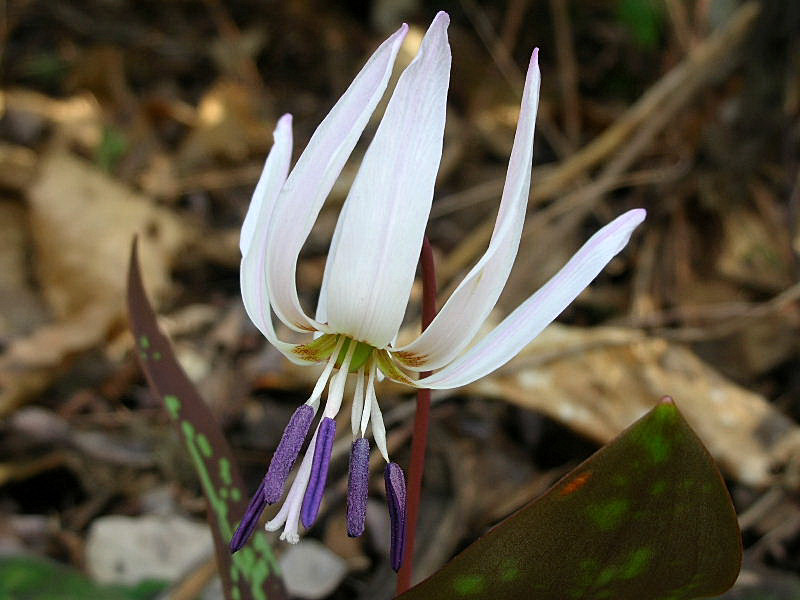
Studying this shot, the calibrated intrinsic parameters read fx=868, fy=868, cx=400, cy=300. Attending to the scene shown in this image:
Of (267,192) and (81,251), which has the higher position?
(267,192)

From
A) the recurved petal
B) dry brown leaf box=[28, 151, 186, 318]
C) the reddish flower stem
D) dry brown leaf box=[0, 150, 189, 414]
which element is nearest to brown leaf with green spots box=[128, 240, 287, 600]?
the reddish flower stem

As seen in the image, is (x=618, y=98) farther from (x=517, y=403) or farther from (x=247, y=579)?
(x=247, y=579)

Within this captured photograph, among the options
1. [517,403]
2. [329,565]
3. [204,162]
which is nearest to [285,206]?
[329,565]

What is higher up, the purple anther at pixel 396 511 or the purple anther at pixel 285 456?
the purple anther at pixel 285 456

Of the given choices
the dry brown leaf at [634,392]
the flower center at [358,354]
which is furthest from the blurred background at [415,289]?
the flower center at [358,354]

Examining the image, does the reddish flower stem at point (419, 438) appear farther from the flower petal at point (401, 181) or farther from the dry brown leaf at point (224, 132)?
the dry brown leaf at point (224, 132)

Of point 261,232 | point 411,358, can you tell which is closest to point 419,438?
point 411,358

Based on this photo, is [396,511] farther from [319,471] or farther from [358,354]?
[358,354]
